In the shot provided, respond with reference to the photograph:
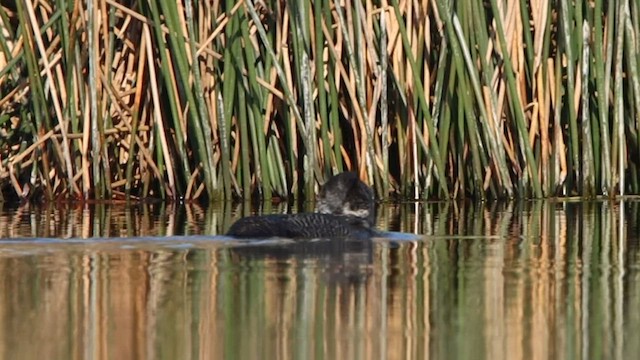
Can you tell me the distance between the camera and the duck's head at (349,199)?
29.1 ft

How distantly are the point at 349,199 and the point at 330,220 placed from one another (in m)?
0.60

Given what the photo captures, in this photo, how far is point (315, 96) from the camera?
445 inches

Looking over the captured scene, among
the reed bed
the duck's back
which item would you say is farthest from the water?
the reed bed

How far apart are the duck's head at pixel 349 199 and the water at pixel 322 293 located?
0.94 ft

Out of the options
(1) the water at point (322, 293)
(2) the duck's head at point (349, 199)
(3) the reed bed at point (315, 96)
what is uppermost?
(3) the reed bed at point (315, 96)

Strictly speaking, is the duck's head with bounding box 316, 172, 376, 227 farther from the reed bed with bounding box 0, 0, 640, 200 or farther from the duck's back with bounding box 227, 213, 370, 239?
the reed bed with bounding box 0, 0, 640, 200

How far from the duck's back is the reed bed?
2.70m

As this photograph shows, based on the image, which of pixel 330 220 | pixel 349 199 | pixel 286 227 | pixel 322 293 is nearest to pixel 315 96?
pixel 349 199

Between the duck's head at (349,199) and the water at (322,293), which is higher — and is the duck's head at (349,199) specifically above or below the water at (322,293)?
above

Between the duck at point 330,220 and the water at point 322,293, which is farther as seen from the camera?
the duck at point 330,220

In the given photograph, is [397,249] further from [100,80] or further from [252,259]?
[100,80]

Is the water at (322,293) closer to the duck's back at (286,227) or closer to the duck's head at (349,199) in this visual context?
the duck's back at (286,227)

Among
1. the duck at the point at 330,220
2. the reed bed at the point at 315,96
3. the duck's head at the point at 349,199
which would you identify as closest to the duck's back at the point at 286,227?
the duck at the point at 330,220

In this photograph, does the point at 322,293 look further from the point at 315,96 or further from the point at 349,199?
the point at 315,96
